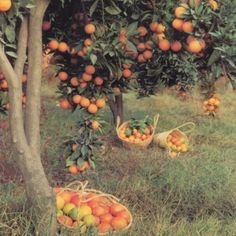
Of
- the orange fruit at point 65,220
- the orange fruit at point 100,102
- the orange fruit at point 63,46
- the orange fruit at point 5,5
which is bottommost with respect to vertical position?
the orange fruit at point 65,220

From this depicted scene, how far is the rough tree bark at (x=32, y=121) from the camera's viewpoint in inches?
118

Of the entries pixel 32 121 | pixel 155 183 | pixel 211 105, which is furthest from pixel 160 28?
pixel 211 105

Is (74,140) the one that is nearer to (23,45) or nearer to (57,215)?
(57,215)

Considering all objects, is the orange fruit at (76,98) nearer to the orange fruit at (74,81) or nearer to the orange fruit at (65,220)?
the orange fruit at (74,81)

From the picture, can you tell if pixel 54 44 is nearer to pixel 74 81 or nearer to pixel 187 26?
pixel 74 81

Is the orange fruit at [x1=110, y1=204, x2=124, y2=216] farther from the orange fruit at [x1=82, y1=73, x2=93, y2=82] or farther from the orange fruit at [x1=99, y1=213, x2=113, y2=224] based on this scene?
the orange fruit at [x1=82, y1=73, x2=93, y2=82]

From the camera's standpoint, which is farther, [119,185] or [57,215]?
[119,185]

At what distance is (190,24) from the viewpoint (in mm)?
2854

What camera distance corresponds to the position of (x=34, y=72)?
10.2 ft

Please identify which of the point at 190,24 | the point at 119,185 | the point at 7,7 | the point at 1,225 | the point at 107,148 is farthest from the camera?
the point at 107,148

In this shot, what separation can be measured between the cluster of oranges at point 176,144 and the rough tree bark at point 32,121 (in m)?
5.03

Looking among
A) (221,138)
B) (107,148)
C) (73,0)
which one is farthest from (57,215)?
(221,138)

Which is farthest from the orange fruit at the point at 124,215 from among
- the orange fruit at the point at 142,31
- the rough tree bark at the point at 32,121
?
the orange fruit at the point at 142,31

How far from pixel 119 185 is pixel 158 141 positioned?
363cm
